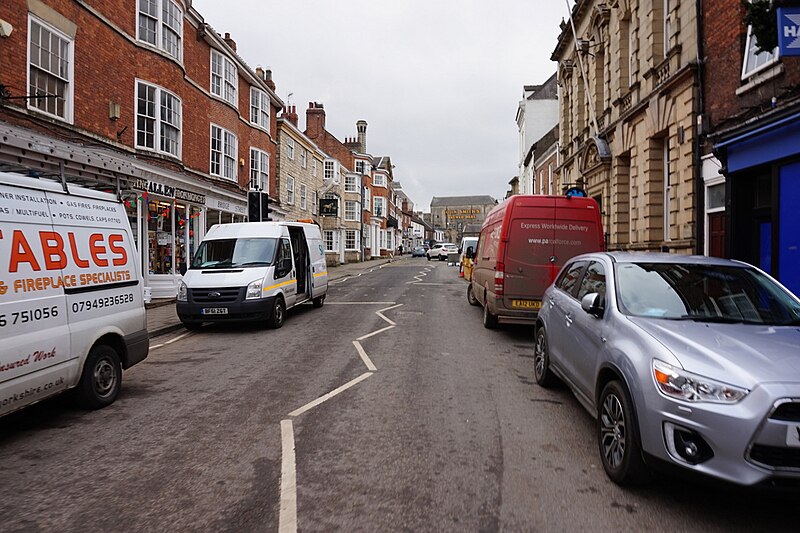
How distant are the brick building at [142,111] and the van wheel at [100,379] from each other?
2.29 metres

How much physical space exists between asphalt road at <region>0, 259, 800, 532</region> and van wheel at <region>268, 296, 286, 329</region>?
9.96ft

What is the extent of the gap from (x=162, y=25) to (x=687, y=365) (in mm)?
17392

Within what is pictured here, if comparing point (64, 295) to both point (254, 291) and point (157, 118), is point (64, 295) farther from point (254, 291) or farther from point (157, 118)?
point (157, 118)

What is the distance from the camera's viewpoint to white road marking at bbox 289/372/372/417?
5.23m

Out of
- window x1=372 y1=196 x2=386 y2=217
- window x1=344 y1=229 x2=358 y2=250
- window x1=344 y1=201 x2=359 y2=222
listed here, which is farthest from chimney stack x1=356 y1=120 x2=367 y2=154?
window x1=344 y1=229 x2=358 y2=250

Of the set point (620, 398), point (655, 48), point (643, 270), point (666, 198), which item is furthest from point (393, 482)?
point (655, 48)

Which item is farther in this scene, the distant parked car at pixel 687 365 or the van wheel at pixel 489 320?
the van wheel at pixel 489 320

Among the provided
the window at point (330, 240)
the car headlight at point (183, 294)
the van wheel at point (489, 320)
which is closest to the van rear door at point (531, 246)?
the van wheel at point (489, 320)

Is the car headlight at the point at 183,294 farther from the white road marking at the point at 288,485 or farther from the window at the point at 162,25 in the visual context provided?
the window at the point at 162,25

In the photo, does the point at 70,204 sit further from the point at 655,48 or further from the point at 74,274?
the point at 655,48

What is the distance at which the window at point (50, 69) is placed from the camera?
1081 cm

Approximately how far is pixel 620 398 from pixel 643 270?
1549mm

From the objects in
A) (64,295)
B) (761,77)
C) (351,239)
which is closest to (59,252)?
(64,295)

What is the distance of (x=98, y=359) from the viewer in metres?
5.36
